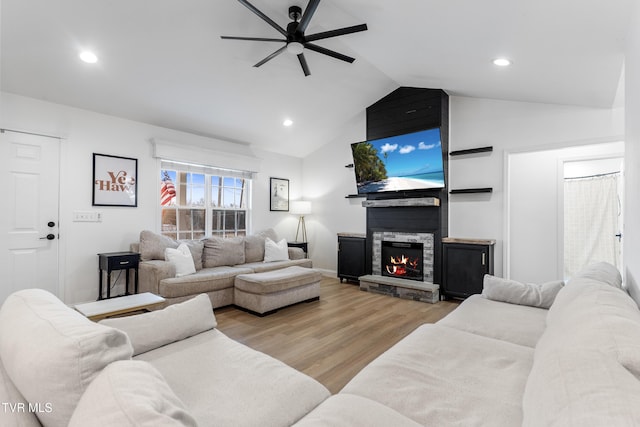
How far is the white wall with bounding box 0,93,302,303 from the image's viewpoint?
3.56 m

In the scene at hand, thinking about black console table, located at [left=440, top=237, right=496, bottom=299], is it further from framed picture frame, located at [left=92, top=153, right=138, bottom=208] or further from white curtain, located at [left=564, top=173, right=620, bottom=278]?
framed picture frame, located at [left=92, top=153, right=138, bottom=208]

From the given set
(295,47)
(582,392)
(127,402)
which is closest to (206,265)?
(295,47)

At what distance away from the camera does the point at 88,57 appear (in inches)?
122

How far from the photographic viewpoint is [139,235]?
427cm

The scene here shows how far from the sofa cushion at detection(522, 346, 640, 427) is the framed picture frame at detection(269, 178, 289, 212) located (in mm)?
5381

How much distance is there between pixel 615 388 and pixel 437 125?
422 cm

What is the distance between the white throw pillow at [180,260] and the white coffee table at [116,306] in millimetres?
984

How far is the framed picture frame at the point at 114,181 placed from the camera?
3.95m

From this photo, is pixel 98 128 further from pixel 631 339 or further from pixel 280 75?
pixel 631 339

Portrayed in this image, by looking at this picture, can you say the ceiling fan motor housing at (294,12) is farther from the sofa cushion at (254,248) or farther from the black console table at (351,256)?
the black console table at (351,256)

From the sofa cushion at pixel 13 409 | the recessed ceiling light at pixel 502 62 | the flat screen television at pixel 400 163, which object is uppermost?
the recessed ceiling light at pixel 502 62

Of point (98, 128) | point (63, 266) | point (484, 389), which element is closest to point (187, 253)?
point (63, 266)

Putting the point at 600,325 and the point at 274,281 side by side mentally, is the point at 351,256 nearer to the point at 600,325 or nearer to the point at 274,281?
the point at 274,281

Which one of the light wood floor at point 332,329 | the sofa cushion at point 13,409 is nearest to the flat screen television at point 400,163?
the light wood floor at point 332,329
